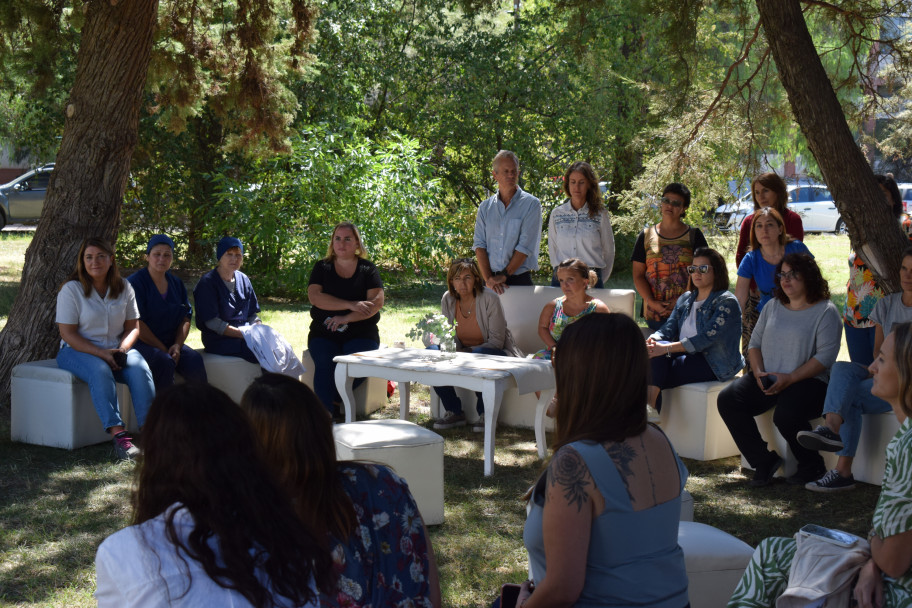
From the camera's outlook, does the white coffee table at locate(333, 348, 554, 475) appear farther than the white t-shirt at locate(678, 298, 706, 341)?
No

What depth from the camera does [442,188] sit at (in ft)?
49.6

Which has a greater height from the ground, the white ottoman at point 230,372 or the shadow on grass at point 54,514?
the white ottoman at point 230,372

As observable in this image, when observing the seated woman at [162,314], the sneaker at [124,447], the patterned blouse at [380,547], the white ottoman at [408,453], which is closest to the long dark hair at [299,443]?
the patterned blouse at [380,547]

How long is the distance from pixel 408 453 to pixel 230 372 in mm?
2608

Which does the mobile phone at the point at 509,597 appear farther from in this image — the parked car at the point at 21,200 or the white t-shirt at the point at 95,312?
the parked car at the point at 21,200

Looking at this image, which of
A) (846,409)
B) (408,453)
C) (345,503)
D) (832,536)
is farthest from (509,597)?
(846,409)

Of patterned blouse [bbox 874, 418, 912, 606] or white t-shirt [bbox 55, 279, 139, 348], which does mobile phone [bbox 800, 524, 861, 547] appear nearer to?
patterned blouse [bbox 874, 418, 912, 606]

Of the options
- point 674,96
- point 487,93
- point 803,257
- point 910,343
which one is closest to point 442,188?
point 487,93

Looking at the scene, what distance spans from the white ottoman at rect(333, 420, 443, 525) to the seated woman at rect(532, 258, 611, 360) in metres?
1.84

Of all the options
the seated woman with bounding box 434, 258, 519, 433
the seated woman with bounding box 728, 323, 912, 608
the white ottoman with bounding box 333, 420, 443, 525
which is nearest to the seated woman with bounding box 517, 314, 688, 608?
the seated woman with bounding box 728, 323, 912, 608

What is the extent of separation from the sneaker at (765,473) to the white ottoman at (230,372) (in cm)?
347

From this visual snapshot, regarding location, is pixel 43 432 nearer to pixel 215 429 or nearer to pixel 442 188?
pixel 215 429

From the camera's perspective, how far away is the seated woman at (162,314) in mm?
6473

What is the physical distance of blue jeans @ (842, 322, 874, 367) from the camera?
596cm
